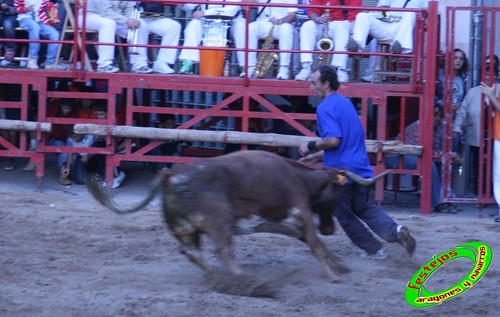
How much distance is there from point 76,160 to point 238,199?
16.7ft

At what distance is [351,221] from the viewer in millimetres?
8164

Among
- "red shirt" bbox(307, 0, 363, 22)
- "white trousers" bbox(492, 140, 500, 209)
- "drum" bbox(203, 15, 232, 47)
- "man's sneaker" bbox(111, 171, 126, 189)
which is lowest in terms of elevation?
"man's sneaker" bbox(111, 171, 126, 189)

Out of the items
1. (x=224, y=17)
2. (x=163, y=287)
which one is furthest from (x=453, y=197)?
(x=163, y=287)

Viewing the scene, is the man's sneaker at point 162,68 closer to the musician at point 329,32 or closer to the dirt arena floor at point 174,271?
the musician at point 329,32

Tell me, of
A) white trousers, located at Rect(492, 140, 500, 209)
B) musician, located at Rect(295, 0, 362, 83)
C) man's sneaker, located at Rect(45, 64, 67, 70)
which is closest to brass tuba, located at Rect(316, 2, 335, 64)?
musician, located at Rect(295, 0, 362, 83)

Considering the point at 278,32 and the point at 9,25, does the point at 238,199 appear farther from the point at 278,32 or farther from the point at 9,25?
the point at 9,25

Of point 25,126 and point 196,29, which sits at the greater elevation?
point 196,29

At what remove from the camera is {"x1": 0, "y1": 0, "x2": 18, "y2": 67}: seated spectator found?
37.2 feet

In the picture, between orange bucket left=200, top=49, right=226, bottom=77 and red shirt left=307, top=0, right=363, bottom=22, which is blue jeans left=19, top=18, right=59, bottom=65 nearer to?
orange bucket left=200, top=49, right=226, bottom=77

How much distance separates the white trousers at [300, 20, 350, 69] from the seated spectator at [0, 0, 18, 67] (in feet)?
11.4

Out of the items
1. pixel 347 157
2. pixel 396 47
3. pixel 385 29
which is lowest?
pixel 347 157

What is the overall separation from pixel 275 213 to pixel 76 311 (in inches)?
71.1
